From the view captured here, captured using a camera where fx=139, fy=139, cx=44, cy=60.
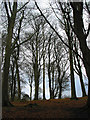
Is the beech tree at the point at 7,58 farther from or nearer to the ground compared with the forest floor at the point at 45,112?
farther from the ground

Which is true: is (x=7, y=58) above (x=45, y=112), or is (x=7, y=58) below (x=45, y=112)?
above

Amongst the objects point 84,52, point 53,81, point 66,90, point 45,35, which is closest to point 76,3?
point 84,52

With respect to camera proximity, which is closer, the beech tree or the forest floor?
the forest floor

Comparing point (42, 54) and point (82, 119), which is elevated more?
point (42, 54)

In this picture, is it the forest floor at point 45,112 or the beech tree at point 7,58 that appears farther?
the beech tree at point 7,58

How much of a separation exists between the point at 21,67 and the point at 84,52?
51.0ft

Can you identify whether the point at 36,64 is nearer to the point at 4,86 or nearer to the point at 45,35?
the point at 45,35

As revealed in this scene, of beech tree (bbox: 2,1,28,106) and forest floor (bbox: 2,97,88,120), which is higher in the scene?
beech tree (bbox: 2,1,28,106)

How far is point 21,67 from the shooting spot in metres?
20.6

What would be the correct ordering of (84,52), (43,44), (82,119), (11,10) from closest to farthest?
(82,119) < (84,52) < (11,10) < (43,44)

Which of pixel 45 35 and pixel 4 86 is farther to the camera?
pixel 45 35

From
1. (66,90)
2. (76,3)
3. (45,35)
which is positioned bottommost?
(66,90)

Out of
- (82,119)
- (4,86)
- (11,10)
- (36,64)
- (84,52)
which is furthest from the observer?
(36,64)

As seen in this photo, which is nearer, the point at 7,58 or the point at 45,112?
the point at 45,112
